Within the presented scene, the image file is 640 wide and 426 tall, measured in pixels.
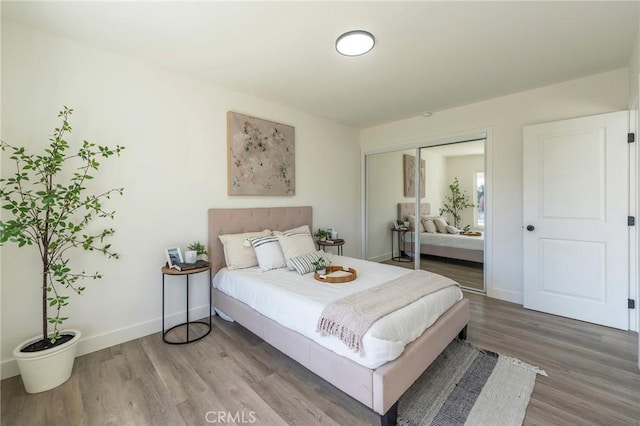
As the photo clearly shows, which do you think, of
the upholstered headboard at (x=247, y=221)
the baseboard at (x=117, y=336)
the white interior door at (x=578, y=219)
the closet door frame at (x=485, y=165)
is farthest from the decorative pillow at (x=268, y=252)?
the white interior door at (x=578, y=219)

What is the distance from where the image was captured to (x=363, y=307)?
5.53ft

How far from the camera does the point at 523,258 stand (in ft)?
10.4

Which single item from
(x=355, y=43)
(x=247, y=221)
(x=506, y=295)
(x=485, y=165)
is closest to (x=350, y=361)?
(x=247, y=221)

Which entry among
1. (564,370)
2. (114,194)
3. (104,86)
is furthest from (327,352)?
(104,86)

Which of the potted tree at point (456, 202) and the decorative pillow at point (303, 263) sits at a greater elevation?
the potted tree at point (456, 202)

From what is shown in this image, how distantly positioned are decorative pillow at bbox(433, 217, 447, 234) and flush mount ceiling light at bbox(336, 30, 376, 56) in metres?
2.88

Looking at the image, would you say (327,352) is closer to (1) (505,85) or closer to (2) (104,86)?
(2) (104,86)

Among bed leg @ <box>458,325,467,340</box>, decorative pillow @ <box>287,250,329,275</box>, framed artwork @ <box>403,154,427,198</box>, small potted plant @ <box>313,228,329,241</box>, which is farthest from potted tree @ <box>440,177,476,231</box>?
decorative pillow @ <box>287,250,329,275</box>

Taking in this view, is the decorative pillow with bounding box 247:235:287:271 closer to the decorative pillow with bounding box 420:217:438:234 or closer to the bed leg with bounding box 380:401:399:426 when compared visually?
the bed leg with bounding box 380:401:399:426

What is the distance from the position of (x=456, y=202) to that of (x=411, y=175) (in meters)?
0.82

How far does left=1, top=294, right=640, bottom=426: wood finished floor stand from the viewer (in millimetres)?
1569

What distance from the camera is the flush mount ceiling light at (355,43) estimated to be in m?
2.07

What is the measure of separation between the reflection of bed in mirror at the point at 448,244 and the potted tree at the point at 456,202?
0.21 metres

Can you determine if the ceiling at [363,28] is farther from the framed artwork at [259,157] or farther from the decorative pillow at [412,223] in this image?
the decorative pillow at [412,223]
